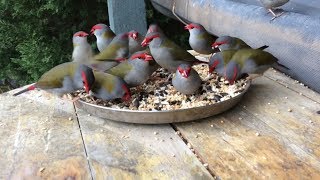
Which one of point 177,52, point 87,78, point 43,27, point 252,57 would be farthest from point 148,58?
point 43,27

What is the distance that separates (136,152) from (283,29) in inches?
45.6

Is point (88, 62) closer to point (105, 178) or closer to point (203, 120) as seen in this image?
point (203, 120)

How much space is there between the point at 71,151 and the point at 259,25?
1393 mm

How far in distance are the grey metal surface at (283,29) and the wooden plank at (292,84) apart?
0.04 metres

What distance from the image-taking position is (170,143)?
1.51 metres

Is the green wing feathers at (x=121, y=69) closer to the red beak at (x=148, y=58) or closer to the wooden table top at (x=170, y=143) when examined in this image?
the red beak at (x=148, y=58)

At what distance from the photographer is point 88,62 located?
210 centimetres

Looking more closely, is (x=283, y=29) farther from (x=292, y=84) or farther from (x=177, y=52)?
(x=177, y=52)

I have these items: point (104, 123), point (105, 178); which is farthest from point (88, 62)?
point (105, 178)

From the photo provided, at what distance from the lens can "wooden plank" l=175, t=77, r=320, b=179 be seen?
1.29m

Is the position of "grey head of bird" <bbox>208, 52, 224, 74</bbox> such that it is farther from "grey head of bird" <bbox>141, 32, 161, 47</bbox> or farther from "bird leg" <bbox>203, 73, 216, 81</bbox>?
"grey head of bird" <bbox>141, 32, 161, 47</bbox>

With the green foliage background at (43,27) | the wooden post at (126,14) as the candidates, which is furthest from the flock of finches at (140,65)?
the green foliage background at (43,27)

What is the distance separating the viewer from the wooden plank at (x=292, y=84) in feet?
6.17

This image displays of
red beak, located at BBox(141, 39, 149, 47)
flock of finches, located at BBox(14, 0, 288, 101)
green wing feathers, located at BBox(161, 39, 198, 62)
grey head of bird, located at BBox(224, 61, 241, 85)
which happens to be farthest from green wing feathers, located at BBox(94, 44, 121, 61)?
grey head of bird, located at BBox(224, 61, 241, 85)
